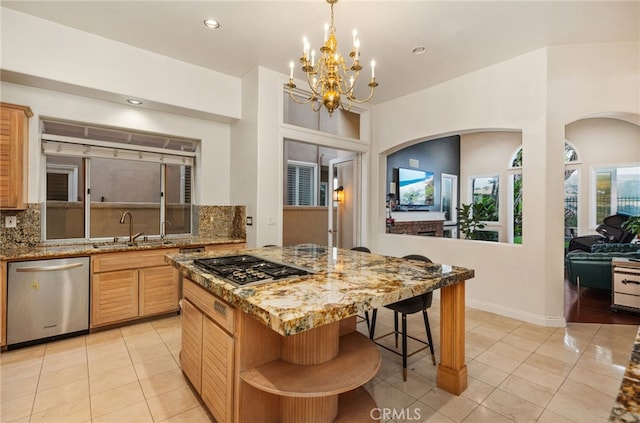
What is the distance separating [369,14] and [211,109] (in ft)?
7.68

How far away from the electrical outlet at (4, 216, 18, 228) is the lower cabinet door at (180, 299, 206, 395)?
242cm

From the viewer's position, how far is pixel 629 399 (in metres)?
0.68

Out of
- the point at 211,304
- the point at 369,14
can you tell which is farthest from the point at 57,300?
the point at 369,14

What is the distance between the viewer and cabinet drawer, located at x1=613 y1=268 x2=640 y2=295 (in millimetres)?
3619

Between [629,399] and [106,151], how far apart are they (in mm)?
4780

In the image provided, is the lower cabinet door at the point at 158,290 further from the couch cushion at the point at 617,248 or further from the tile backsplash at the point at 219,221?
the couch cushion at the point at 617,248

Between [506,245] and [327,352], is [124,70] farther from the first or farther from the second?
[506,245]

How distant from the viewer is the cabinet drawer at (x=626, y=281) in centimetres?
362

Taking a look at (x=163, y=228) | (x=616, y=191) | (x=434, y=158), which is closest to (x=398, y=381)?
(x=163, y=228)

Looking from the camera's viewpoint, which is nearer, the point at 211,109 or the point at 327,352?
the point at 327,352

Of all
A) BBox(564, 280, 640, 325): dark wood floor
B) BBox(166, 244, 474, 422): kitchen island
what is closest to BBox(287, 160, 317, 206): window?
BBox(564, 280, 640, 325): dark wood floor

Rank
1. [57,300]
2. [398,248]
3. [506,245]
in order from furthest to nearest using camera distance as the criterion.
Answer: [398,248], [506,245], [57,300]

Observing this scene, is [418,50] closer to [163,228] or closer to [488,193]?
[163,228]

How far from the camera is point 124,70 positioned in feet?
11.3
